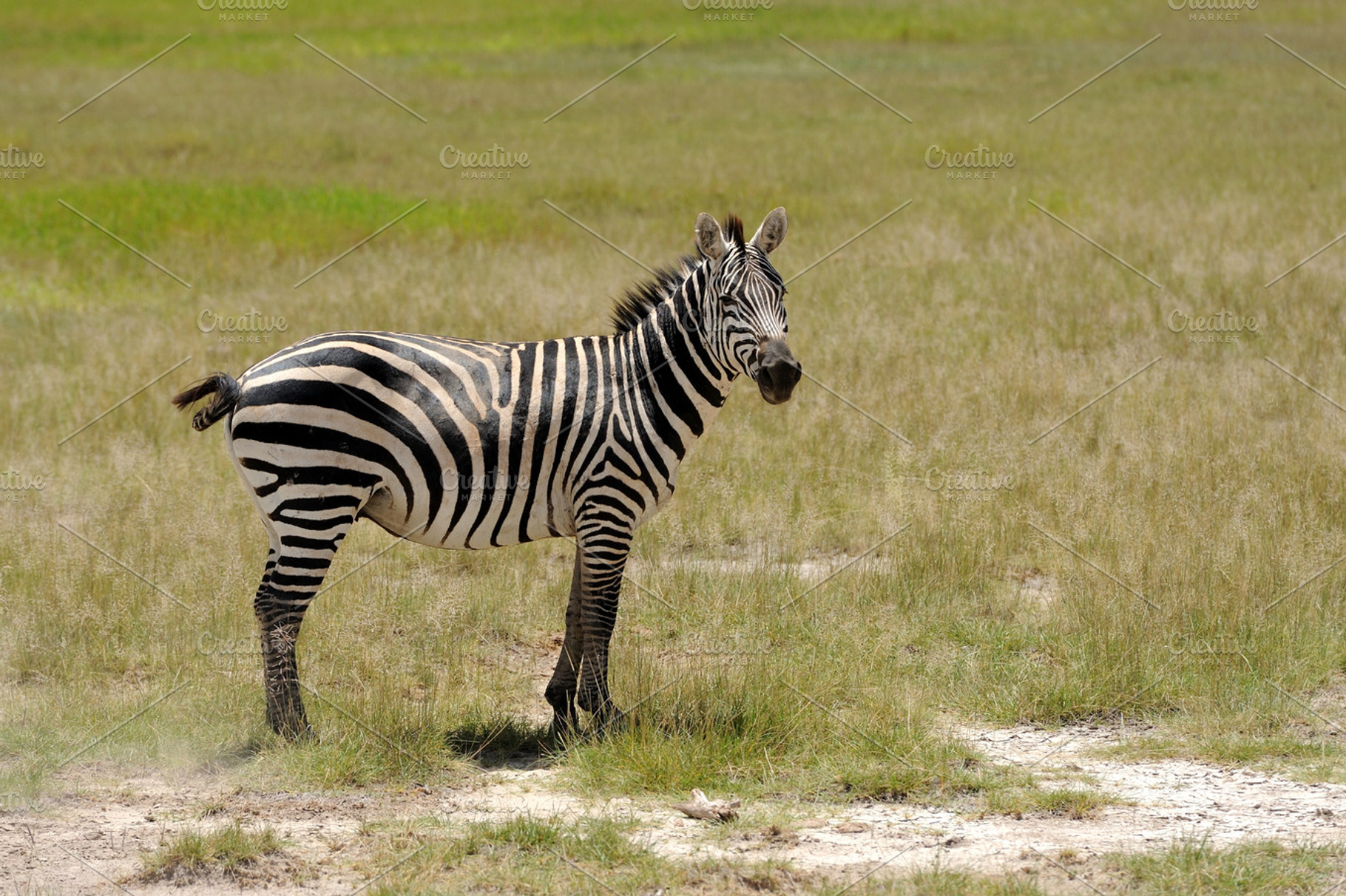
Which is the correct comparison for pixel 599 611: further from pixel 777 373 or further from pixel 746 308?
pixel 746 308

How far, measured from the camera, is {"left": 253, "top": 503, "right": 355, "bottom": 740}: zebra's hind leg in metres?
6.39

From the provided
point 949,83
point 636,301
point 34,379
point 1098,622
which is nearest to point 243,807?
point 636,301

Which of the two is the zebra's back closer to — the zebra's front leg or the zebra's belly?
the zebra's belly

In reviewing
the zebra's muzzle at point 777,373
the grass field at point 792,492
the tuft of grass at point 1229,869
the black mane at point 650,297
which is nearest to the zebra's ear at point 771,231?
the black mane at point 650,297

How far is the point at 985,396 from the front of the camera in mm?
12133

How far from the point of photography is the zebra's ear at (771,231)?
22.5 ft

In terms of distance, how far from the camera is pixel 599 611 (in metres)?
6.73

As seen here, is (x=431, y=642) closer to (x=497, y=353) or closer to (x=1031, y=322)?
(x=497, y=353)

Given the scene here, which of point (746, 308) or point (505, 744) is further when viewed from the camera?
point (505, 744)

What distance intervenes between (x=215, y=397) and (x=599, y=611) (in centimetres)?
228

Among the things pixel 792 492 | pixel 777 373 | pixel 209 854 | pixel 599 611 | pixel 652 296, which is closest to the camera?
pixel 209 854

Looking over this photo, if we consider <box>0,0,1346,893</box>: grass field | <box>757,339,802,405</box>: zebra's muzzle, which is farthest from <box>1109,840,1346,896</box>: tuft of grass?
<box>757,339,802,405</box>: zebra's muzzle

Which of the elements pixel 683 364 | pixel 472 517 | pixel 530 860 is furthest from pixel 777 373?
pixel 530 860

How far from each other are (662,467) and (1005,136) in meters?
22.3
